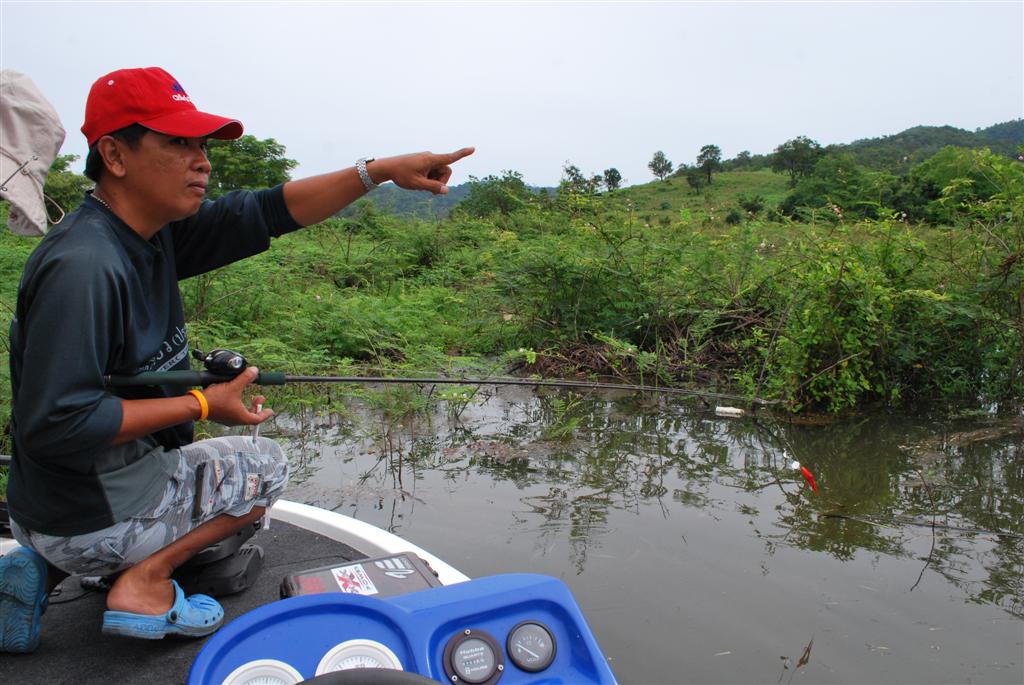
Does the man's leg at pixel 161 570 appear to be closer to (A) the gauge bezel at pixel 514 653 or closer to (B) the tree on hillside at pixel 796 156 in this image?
(A) the gauge bezel at pixel 514 653

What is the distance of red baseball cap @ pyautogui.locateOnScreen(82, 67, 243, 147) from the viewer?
2.02 metres

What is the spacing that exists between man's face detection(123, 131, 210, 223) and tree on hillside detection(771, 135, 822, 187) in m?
39.2

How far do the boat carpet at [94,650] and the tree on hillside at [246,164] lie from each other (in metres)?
15.9

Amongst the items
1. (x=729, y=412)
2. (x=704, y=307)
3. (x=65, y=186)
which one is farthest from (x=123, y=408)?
(x=65, y=186)

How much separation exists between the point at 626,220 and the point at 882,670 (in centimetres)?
574

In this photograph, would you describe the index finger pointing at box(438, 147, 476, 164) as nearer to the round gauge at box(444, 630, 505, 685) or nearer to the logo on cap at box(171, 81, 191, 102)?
the logo on cap at box(171, 81, 191, 102)

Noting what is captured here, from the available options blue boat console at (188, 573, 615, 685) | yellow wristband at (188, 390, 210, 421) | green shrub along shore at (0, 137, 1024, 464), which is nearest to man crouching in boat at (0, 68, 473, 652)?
yellow wristband at (188, 390, 210, 421)

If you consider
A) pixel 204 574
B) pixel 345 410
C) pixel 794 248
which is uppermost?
pixel 794 248

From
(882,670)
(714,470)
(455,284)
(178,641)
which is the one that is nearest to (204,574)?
(178,641)

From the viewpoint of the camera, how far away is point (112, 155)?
2.07 meters

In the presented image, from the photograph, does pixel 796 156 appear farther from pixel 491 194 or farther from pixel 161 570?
pixel 161 570

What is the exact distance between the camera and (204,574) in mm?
2469

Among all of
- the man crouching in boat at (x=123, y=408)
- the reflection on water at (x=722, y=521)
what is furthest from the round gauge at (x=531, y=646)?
the reflection on water at (x=722, y=521)

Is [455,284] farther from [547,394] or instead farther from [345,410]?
[345,410]
